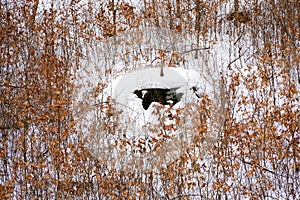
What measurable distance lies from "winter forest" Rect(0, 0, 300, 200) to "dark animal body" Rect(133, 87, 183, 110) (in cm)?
2

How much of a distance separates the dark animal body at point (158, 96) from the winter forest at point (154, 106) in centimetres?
2

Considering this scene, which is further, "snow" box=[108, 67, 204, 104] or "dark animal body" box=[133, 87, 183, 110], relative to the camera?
"snow" box=[108, 67, 204, 104]

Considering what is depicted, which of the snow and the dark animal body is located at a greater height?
the snow

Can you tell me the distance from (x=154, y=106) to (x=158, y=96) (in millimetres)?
322

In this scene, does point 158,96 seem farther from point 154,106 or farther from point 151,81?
point 151,81

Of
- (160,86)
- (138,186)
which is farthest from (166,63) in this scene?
(138,186)

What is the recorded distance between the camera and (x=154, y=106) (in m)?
7.78

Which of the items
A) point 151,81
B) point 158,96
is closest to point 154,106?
point 158,96

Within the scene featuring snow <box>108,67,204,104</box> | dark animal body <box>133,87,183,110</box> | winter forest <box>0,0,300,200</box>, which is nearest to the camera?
winter forest <box>0,0,300,200</box>

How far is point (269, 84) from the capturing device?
30.6 ft

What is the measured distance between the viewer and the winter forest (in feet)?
24.2

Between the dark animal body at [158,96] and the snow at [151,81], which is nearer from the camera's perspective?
the dark animal body at [158,96]

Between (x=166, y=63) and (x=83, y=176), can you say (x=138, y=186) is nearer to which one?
(x=83, y=176)

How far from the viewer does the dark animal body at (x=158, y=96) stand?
7930mm
